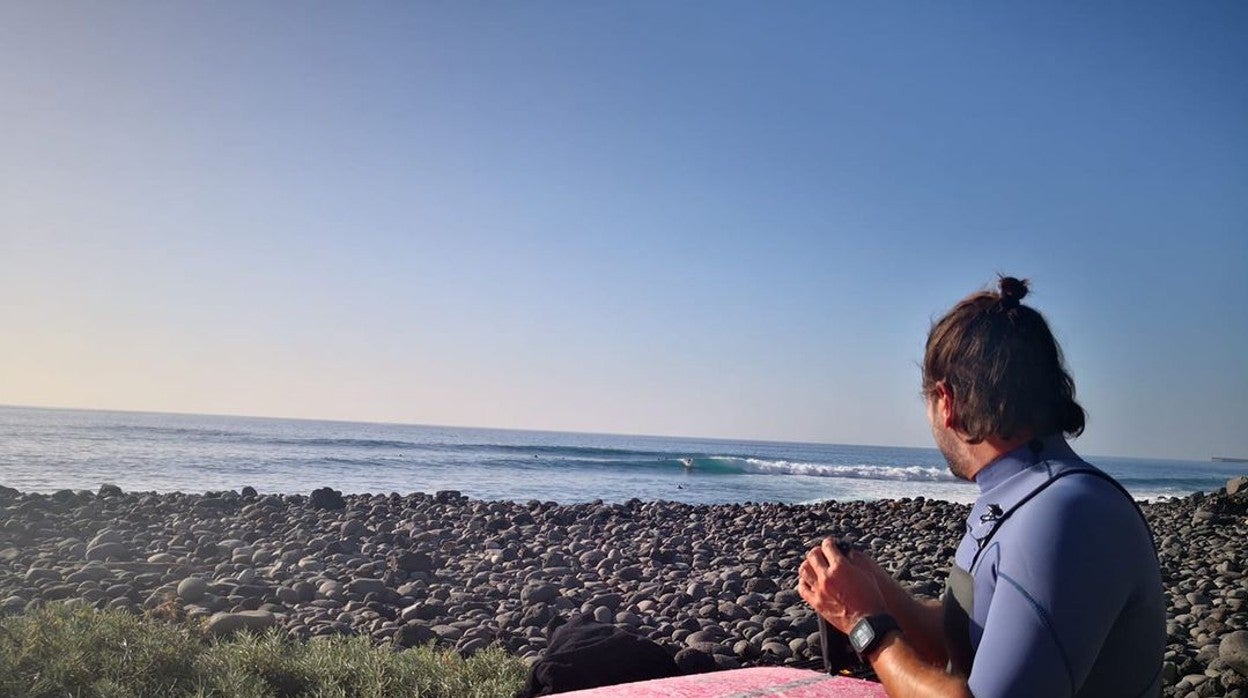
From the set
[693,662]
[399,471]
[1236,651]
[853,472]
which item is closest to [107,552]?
[693,662]

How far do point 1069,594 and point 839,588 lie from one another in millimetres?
649

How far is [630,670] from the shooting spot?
4.90m

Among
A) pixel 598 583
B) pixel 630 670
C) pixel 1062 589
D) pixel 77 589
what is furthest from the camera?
pixel 598 583

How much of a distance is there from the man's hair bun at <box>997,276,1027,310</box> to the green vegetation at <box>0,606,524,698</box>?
142 inches

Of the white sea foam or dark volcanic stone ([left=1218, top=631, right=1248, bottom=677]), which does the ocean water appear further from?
dark volcanic stone ([left=1218, top=631, right=1248, bottom=677])

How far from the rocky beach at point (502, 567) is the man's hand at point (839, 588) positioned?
3.24m

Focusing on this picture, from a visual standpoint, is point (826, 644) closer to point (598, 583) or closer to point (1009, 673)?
point (1009, 673)

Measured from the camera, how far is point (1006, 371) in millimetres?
2232

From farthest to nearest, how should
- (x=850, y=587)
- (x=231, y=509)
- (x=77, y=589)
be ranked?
(x=231, y=509)
(x=77, y=589)
(x=850, y=587)

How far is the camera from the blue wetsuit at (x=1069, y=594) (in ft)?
6.22

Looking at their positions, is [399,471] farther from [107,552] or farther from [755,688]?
[755,688]

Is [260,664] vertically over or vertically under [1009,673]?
under

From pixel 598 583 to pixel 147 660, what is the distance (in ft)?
16.5

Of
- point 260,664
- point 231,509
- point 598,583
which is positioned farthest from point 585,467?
point 260,664
